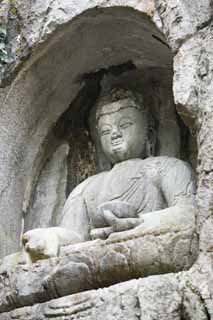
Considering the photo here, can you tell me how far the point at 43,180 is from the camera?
5.18m

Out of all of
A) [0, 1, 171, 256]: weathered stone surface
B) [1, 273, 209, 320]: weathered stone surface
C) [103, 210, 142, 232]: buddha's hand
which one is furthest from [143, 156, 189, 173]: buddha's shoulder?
[1, 273, 209, 320]: weathered stone surface

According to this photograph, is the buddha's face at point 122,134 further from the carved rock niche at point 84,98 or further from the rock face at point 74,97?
the rock face at point 74,97

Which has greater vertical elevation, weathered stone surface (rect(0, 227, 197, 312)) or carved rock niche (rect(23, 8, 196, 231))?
carved rock niche (rect(23, 8, 196, 231))

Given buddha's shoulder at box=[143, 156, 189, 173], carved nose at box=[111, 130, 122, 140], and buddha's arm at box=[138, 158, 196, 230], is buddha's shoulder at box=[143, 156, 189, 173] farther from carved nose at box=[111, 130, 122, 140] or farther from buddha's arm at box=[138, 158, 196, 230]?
carved nose at box=[111, 130, 122, 140]

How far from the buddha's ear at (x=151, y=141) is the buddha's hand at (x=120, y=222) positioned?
2.43 feet

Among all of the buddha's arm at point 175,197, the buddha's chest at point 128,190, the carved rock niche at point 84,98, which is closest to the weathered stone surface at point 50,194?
the carved rock niche at point 84,98

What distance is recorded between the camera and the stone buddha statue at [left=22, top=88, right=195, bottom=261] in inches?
169

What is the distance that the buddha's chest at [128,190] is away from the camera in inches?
181

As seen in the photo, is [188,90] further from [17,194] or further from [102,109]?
[17,194]

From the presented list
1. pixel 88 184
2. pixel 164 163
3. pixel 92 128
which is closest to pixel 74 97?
pixel 92 128

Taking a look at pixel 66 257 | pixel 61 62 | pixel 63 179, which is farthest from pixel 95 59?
pixel 66 257

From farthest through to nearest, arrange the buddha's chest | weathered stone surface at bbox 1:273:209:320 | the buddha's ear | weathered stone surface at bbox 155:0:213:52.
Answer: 1. the buddha's ear
2. the buddha's chest
3. weathered stone surface at bbox 155:0:213:52
4. weathered stone surface at bbox 1:273:209:320

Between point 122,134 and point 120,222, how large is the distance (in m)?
0.72

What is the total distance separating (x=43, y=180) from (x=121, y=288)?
142cm
